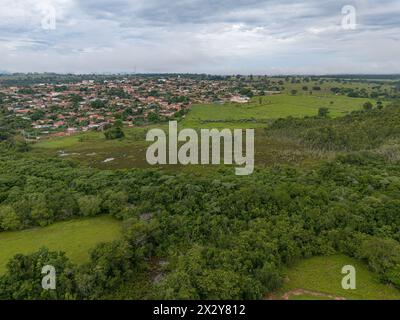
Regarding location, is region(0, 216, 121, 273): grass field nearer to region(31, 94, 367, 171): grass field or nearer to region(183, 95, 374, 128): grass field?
region(31, 94, 367, 171): grass field

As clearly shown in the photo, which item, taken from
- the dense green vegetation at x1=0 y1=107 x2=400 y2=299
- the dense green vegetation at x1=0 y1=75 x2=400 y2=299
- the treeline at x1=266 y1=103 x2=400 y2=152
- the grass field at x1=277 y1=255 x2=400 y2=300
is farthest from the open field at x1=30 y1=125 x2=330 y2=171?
the grass field at x1=277 y1=255 x2=400 y2=300

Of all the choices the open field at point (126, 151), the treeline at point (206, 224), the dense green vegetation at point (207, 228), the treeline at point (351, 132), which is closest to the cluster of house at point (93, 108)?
the open field at point (126, 151)

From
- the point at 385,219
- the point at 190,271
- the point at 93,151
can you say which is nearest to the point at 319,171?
the point at 385,219

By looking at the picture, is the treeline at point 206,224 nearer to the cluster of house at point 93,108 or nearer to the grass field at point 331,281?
the grass field at point 331,281

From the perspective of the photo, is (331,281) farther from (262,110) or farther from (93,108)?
(93,108)
